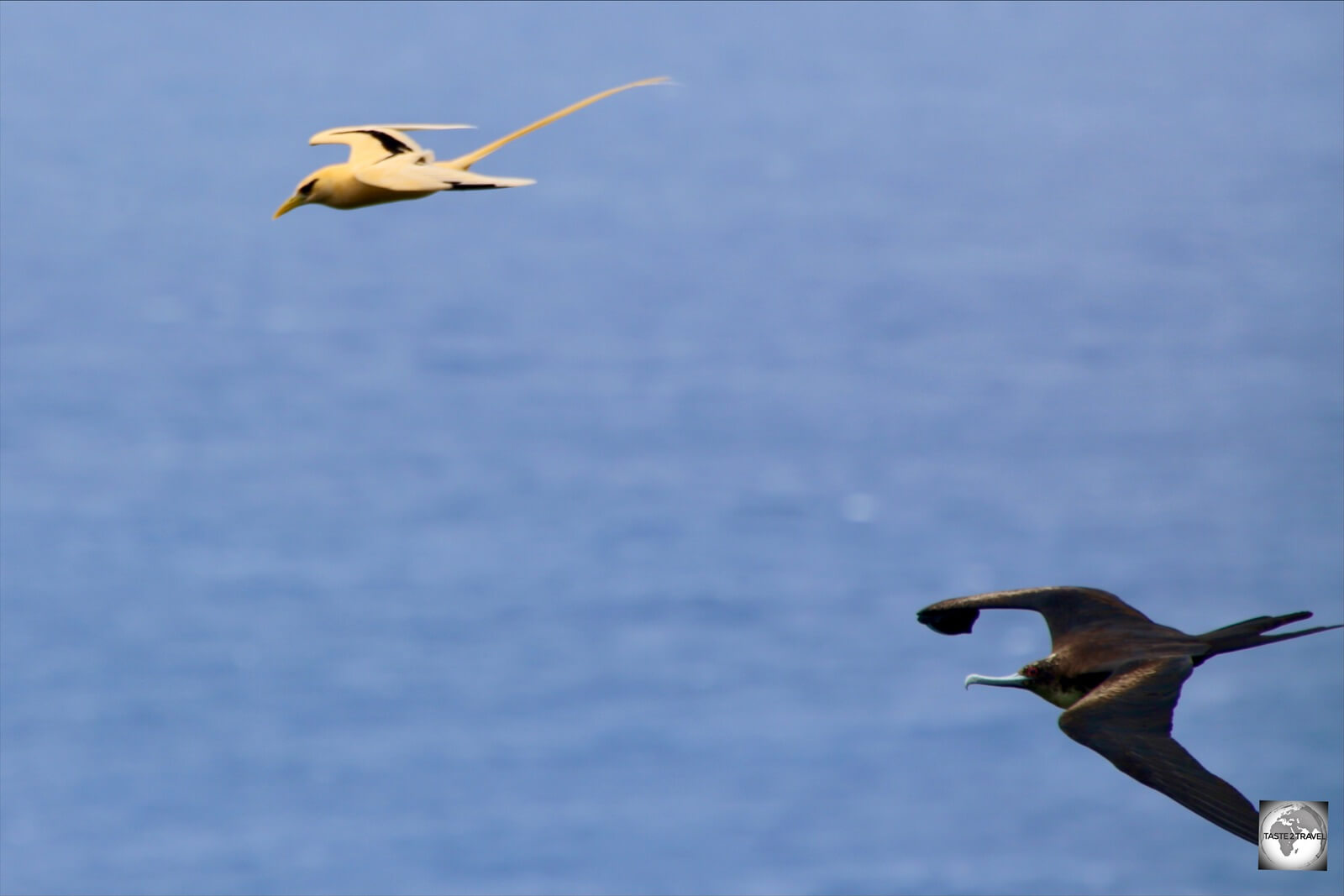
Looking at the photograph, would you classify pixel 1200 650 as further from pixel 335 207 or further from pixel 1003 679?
pixel 335 207

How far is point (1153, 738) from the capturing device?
43.0 ft

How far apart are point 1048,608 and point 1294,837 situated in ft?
8.25

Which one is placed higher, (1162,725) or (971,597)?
(971,597)

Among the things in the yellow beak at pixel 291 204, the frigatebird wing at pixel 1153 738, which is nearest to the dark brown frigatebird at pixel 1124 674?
the frigatebird wing at pixel 1153 738

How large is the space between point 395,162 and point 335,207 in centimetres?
60

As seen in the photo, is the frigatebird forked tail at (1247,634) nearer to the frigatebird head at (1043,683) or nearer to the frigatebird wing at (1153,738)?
the frigatebird wing at (1153,738)

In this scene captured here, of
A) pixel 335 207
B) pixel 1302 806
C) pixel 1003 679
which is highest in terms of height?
pixel 335 207

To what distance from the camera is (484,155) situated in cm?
1412

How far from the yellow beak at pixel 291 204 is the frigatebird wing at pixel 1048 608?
582 centimetres

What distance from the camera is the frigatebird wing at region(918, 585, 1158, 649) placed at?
15.6 metres

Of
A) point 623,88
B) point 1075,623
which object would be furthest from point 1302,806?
point 623,88

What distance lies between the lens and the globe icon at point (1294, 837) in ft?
46.6

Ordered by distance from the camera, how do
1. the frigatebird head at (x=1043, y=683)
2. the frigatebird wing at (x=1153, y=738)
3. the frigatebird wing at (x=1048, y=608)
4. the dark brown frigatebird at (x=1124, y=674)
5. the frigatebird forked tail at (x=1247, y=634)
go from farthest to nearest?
1. the frigatebird wing at (x=1048, y=608)
2. the frigatebird head at (x=1043, y=683)
3. the frigatebird forked tail at (x=1247, y=634)
4. the dark brown frigatebird at (x=1124, y=674)
5. the frigatebird wing at (x=1153, y=738)

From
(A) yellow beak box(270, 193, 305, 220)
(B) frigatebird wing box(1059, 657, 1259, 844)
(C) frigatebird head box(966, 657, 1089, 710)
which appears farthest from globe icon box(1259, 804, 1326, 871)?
(A) yellow beak box(270, 193, 305, 220)
